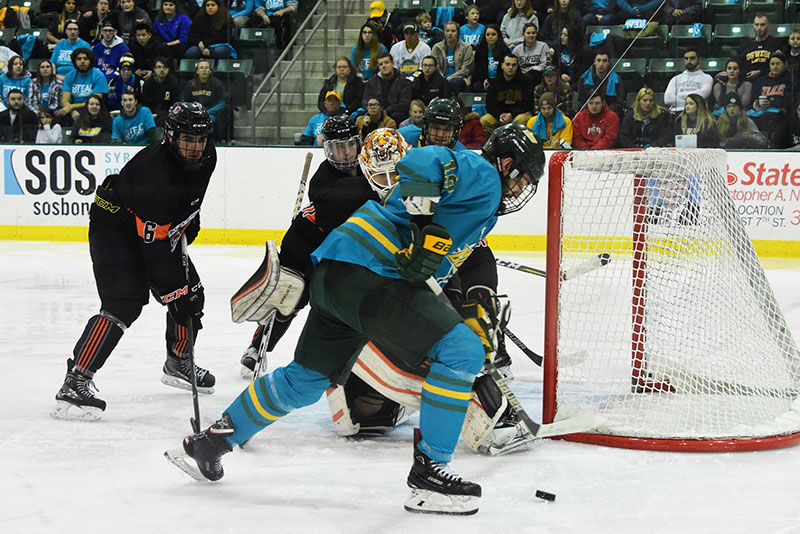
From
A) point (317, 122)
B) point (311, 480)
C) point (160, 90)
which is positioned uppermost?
point (160, 90)

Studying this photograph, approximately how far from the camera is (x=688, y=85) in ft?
24.8

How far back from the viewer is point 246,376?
153 inches

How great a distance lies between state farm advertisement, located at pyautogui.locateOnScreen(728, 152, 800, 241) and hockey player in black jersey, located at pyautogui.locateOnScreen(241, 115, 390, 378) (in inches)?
191

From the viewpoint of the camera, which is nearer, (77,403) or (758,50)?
(77,403)

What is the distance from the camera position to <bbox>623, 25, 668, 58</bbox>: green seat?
25.5ft

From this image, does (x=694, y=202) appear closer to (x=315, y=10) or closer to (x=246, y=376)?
(x=246, y=376)

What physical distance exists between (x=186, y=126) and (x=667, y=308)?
1.74 m

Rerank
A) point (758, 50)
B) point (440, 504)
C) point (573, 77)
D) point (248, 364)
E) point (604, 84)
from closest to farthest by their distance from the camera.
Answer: point (440, 504)
point (248, 364)
point (758, 50)
point (604, 84)
point (573, 77)

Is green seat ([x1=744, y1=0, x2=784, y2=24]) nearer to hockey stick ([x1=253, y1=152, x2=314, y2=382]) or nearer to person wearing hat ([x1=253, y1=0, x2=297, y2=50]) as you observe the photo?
person wearing hat ([x1=253, y1=0, x2=297, y2=50])

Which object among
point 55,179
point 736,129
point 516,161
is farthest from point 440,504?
point 55,179

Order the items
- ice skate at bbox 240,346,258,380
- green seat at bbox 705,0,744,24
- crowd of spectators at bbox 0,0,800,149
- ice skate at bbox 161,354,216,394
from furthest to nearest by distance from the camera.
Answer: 1. green seat at bbox 705,0,744,24
2. crowd of spectators at bbox 0,0,800,149
3. ice skate at bbox 240,346,258,380
4. ice skate at bbox 161,354,216,394

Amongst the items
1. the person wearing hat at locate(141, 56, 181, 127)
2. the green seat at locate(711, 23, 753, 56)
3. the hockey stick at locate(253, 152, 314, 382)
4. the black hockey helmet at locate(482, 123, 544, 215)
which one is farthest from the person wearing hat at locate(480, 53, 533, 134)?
the black hockey helmet at locate(482, 123, 544, 215)

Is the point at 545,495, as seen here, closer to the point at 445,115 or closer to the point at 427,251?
the point at 427,251

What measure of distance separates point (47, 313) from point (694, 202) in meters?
3.56
